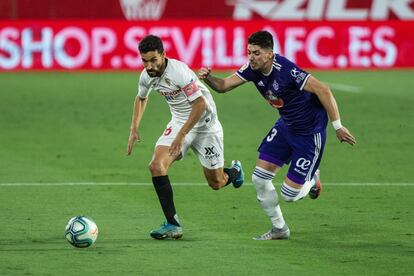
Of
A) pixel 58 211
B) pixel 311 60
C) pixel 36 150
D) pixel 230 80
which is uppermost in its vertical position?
pixel 230 80

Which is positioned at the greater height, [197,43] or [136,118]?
[136,118]

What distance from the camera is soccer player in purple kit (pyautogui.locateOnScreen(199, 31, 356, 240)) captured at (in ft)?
32.6

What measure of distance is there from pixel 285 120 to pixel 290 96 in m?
0.30

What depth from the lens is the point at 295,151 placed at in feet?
33.8

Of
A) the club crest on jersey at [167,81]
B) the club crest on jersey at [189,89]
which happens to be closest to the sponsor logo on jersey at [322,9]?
the club crest on jersey at [167,81]

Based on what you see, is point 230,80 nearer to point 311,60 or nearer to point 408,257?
point 408,257

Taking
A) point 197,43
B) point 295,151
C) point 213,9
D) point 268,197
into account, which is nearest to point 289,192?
point 268,197

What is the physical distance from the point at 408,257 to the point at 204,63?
2183 cm

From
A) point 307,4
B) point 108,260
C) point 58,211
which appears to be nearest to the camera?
point 108,260

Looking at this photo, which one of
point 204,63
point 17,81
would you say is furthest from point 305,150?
point 204,63

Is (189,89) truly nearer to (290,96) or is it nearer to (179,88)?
(179,88)

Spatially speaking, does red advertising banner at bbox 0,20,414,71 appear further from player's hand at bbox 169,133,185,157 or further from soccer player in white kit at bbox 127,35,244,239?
player's hand at bbox 169,133,185,157

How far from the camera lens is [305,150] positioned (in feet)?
33.7

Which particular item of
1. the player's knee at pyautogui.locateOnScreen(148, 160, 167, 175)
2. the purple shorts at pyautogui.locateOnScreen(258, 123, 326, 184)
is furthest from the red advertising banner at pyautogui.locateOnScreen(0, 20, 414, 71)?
the player's knee at pyautogui.locateOnScreen(148, 160, 167, 175)
